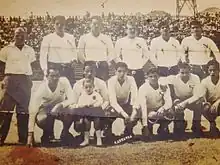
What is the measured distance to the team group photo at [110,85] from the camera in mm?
976

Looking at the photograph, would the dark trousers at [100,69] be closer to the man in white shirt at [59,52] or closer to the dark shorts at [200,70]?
the man in white shirt at [59,52]

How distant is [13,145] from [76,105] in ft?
0.56

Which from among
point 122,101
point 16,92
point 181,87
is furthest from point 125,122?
point 16,92

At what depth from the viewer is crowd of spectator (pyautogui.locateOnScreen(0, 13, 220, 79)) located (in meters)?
1.00

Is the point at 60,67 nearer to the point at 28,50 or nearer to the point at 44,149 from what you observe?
the point at 28,50

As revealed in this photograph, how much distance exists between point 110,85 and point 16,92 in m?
0.22

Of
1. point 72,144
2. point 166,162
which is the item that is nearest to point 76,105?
point 72,144

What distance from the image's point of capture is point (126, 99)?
995 mm

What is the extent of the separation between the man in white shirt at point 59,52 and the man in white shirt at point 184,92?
0.24 meters

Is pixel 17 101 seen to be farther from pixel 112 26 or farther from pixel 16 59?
pixel 112 26

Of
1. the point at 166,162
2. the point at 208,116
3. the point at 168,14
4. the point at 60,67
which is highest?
the point at 168,14

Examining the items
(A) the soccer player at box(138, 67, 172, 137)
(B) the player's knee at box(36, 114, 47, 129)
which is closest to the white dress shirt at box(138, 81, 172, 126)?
(A) the soccer player at box(138, 67, 172, 137)

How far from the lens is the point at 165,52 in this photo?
1015mm

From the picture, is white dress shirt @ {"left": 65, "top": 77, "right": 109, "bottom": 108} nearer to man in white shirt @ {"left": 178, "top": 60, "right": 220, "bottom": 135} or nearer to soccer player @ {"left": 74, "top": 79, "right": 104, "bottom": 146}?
soccer player @ {"left": 74, "top": 79, "right": 104, "bottom": 146}
